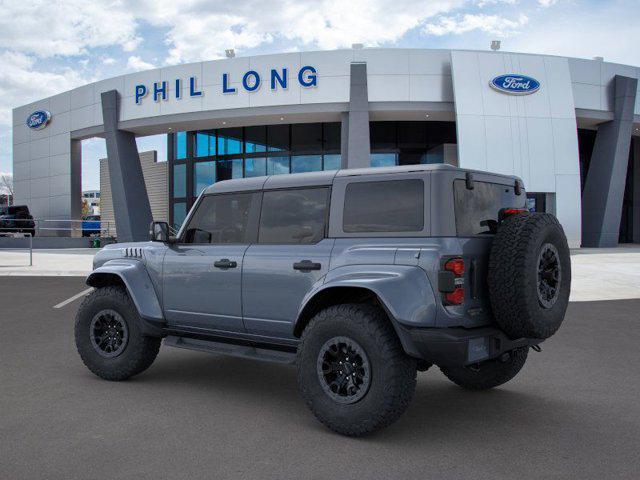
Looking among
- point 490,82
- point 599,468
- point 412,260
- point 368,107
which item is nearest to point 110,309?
point 412,260

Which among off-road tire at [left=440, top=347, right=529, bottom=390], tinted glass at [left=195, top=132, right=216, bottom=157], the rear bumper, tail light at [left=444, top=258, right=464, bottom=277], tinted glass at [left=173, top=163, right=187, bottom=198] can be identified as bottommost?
off-road tire at [left=440, top=347, right=529, bottom=390]

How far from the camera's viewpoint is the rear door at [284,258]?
4460 millimetres

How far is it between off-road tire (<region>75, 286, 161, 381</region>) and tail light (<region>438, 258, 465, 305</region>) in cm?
314

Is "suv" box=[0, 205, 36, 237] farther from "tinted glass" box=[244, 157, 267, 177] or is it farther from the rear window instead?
the rear window

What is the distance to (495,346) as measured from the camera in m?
4.10

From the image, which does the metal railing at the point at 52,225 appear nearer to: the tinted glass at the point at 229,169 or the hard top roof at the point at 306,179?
the tinted glass at the point at 229,169

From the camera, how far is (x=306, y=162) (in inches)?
1232

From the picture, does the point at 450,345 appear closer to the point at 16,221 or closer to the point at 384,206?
the point at 384,206

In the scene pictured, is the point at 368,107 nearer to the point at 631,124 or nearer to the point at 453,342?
the point at 631,124

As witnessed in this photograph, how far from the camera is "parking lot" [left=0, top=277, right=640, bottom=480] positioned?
11.4 feet

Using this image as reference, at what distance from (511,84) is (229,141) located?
1597 centimetres

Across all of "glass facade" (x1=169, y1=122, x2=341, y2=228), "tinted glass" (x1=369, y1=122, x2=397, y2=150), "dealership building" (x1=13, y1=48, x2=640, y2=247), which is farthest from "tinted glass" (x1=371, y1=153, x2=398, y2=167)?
"glass facade" (x1=169, y1=122, x2=341, y2=228)

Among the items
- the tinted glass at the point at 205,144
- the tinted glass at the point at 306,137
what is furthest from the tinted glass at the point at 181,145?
the tinted glass at the point at 306,137

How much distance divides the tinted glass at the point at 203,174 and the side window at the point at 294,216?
96.6 ft
